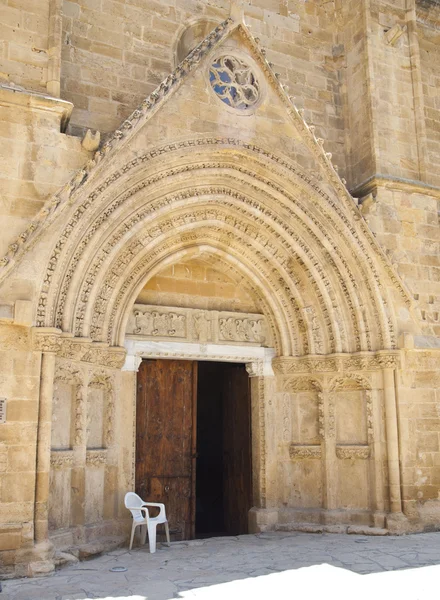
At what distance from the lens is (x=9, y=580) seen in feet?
19.2

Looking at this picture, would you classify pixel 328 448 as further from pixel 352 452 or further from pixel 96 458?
pixel 96 458

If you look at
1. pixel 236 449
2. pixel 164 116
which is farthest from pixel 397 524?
pixel 164 116

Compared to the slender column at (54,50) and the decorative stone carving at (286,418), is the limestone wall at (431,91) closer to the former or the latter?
the decorative stone carving at (286,418)

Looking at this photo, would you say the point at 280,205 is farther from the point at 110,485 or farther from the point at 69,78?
the point at 110,485

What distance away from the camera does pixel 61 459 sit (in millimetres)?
6797

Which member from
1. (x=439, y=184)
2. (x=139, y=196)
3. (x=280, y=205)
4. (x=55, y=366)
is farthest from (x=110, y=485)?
(x=439, y=184)

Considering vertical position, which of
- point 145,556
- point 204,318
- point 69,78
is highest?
point 69,78

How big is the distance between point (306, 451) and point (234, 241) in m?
2.95

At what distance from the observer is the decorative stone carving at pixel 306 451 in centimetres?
866

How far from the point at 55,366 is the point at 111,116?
10.8 ft

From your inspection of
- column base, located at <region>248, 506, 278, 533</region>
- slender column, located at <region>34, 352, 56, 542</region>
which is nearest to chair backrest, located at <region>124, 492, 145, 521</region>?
slender column, located at <region>34, 352, 56, 542</region>

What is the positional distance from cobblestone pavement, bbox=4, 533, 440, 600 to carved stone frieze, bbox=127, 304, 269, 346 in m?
2.57

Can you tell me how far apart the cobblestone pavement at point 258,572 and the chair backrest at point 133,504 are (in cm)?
38

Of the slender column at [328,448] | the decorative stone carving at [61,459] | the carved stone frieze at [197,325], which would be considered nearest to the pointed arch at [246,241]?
the carved stone frieze at [197,325]
